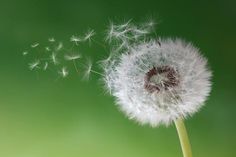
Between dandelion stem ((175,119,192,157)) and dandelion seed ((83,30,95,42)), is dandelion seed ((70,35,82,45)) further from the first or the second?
dandelion stem ((175,119,192,157))

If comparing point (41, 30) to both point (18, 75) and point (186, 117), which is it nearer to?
point (18, 75)

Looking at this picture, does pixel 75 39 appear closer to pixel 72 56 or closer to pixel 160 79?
pixel 72 56

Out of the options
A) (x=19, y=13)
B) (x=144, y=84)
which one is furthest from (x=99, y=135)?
(x=19, y=13)

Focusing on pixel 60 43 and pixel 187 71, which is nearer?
pixel 187 71

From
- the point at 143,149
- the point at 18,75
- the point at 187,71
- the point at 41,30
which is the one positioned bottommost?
the point at 143,149

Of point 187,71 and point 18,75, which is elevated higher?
point 18,75

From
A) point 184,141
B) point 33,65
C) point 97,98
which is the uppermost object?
point 33,65

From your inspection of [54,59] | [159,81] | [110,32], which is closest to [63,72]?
[54,59]
